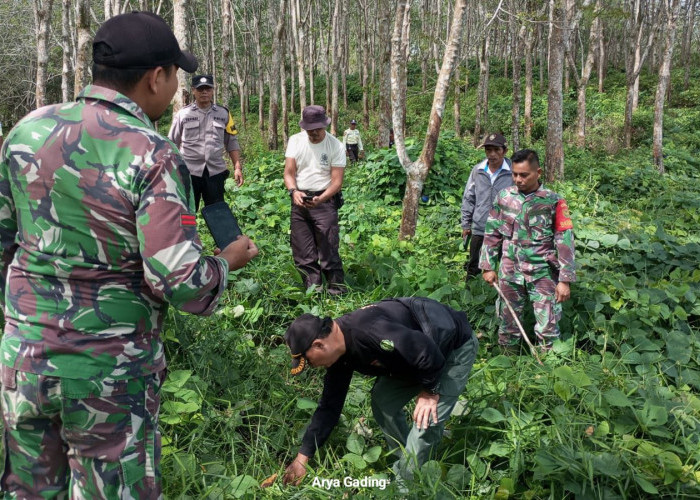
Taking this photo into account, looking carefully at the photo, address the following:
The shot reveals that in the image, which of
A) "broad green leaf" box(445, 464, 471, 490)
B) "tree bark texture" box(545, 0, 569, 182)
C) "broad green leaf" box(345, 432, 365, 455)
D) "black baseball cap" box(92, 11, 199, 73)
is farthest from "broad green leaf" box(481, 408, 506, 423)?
"tree bark texture" box(545, 0, 569, 182)

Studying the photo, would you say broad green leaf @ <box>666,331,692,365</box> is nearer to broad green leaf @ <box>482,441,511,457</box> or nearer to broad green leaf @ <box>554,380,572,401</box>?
broad green leaf @ <box>554,380,572,401</box>

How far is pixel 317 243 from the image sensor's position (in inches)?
190

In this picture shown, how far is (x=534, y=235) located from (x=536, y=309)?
54 cm

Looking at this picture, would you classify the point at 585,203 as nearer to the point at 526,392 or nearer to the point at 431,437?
the point at 526,392

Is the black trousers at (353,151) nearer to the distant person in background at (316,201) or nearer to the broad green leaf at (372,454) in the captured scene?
the distant person in background at (316,201)

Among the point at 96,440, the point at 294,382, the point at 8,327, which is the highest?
the point at 8,327

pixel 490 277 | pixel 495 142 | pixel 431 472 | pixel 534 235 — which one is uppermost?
pixel 495 142

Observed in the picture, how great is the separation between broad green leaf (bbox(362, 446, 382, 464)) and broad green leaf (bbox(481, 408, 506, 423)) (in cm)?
56

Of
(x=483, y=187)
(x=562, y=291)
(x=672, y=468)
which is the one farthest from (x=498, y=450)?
(x=483, y=187)

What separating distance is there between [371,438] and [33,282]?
2.08 meters

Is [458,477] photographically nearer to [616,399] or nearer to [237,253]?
[616,399]

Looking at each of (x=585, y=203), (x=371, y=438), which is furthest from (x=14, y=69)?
(x=371, y=438)

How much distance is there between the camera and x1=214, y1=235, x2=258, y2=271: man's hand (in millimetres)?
1659

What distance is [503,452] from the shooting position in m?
2.62
